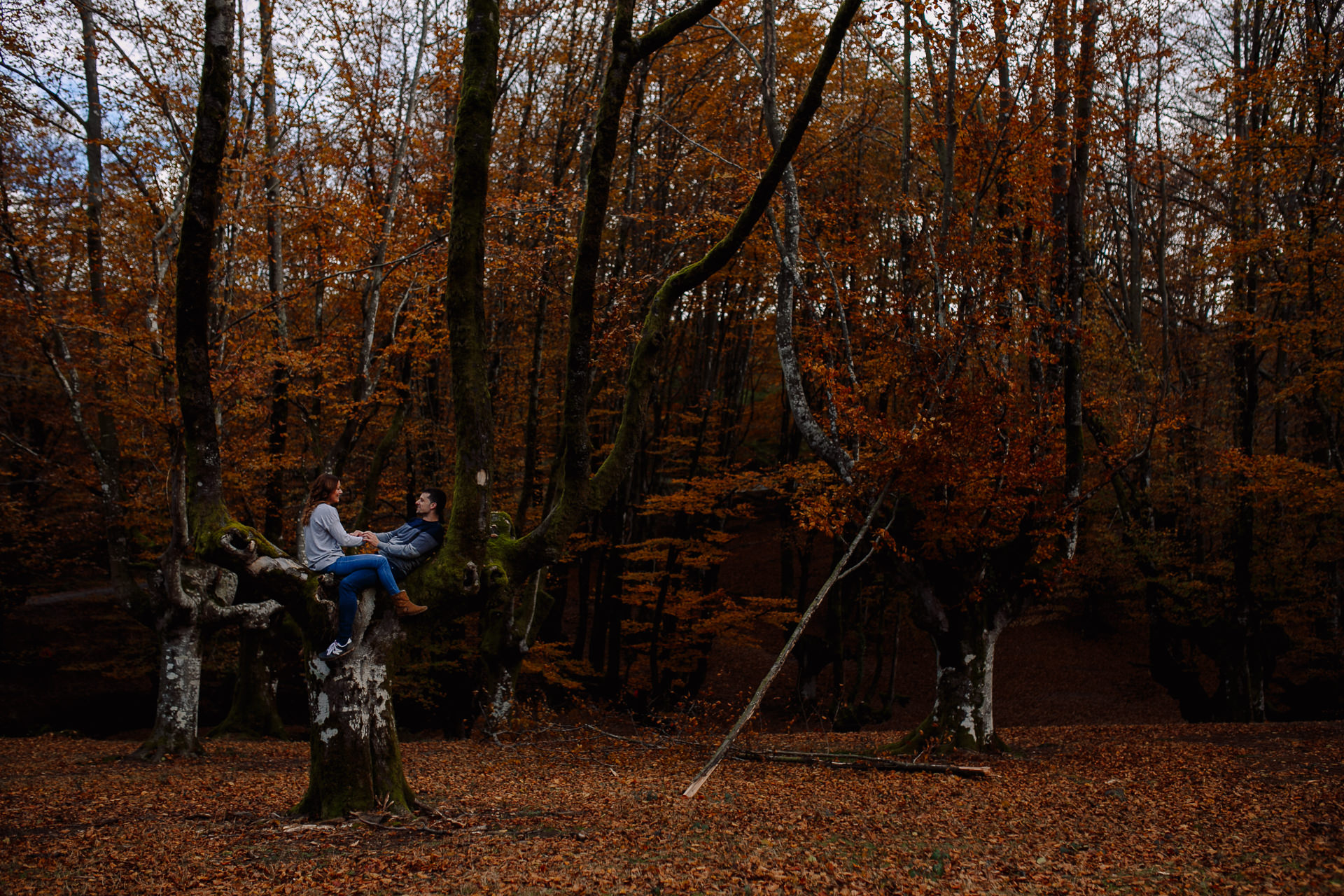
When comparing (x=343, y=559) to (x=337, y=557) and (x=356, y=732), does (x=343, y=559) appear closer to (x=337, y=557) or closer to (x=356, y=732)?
(x=337, y=557)

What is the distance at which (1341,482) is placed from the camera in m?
11.1

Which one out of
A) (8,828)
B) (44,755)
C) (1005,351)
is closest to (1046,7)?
(1005,351)

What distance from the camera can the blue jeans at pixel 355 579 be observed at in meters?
5.64

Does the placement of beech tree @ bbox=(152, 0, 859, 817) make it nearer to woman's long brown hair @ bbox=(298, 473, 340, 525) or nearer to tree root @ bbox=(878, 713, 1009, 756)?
woman's long brown hair @ bbox=(298, 473, 340, 525)

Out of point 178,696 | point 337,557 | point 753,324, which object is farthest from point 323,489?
point 753,324

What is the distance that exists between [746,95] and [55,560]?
17441 millimetres

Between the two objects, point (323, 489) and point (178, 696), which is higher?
point (323, 489)

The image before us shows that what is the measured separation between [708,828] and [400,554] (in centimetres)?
309

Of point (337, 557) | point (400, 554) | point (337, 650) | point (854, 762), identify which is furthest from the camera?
point (854, 762)

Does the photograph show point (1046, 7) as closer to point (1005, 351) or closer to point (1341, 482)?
point (1005, 351)

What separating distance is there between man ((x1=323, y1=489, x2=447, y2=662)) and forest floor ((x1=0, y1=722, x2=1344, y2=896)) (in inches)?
50.7

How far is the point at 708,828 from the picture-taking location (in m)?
5.71

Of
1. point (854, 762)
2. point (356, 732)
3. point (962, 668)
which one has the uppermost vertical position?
point (356, 732)

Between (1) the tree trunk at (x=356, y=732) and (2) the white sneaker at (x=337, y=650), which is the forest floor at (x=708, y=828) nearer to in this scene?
(1) the tree trunk at (x=356, y=732)
